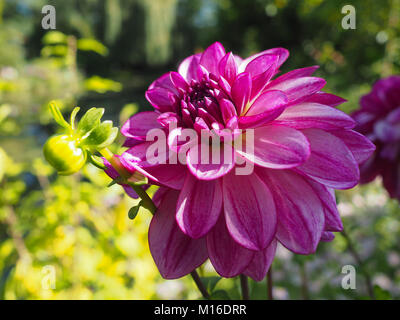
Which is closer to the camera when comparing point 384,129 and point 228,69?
point 228,69

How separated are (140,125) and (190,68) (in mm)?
80

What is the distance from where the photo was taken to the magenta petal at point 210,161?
204 millimetres

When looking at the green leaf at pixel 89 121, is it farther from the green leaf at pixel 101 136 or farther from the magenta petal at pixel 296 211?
the magenta petal at pixel 296 211

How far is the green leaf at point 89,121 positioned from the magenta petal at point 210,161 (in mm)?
62

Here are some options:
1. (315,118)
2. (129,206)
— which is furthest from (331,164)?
(129,206)

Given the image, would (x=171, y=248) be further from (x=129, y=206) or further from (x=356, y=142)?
(x=129, y=206)

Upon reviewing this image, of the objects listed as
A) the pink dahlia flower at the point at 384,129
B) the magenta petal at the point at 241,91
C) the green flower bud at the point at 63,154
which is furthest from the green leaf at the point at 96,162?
the pink dahlia flower at the point at 384,129

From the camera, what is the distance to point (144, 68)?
8.26 m

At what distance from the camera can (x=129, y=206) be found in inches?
35.5

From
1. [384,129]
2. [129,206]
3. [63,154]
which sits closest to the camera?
[63,154]

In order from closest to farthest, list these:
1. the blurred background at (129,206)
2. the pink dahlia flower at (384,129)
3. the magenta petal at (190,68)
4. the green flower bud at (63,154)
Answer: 1. the green flower bud at (63,154)
2. the magenta petal at (190,68)
3. the pink dahlia flower at (384,129)
4. the blurred background at (129,206)

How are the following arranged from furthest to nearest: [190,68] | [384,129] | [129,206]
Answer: [129,206] < [384,129] < [190,68]

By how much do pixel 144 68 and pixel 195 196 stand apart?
8506mm
